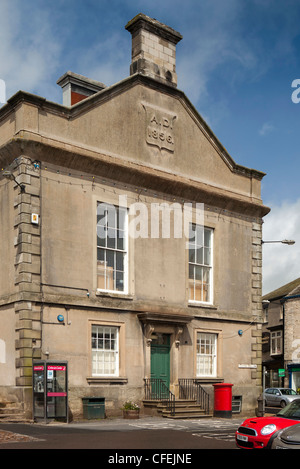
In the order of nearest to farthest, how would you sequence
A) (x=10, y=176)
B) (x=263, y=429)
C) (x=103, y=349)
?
(x=263, y=429), (x=10, y=176), (x=103, y=349)

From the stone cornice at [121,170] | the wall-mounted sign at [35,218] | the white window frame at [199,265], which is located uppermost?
the stone cornice at [121,170]

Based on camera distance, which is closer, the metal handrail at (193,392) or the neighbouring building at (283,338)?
the metal handrail at (193,392)

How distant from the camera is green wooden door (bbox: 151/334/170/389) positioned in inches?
896

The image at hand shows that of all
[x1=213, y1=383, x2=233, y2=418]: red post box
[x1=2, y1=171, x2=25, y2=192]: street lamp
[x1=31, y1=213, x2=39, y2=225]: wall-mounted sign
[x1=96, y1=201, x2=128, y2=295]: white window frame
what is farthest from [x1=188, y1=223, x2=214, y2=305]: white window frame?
[x1=2, y1=171, x2=25, y2=192]: street lamp

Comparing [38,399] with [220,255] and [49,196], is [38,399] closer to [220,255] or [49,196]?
[49,196]

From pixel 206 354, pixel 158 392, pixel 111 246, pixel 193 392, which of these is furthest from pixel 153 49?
pixel 193 392

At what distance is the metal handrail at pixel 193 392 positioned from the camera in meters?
23.1

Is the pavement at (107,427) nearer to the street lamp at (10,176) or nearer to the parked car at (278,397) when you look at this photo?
the street lamp at (10,176)

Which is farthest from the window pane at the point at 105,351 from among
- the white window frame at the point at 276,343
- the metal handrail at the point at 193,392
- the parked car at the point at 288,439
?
the white window frame at the point at 276,343

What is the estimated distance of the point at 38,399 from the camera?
18797mm

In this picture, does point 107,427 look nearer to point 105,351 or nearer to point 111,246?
point 105,351

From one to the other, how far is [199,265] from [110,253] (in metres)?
4.36

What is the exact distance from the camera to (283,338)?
49469mm

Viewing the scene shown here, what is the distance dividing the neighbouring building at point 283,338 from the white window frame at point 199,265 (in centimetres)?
2049
